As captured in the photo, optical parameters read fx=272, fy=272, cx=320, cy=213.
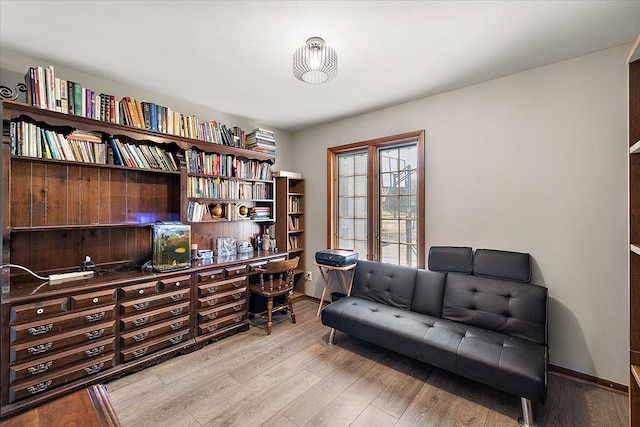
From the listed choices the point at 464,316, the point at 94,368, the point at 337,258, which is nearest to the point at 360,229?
the point at 337,258

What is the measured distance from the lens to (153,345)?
2.40 metres

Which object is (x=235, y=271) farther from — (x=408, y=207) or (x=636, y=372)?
(x=636, y=372)

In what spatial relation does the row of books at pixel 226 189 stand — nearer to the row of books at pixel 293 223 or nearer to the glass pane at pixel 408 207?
the row of books at pixel 293 223

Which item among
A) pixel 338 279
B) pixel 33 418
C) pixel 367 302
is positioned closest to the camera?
pixel 33 418

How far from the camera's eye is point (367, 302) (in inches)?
116

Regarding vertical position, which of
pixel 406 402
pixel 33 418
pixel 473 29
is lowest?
pixel 406 402

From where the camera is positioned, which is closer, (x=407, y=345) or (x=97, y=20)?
(x=97, y=20)

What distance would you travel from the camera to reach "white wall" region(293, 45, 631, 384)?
82.4 inches

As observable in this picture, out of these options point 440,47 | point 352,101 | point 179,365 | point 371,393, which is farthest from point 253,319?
point 440,47

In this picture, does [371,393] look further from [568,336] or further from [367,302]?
[568,336]

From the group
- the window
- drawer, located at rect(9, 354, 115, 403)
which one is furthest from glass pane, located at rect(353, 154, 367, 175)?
drawer, located at rect(9, 354, 115, 403)

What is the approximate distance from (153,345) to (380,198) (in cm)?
285

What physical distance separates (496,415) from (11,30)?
4268mm

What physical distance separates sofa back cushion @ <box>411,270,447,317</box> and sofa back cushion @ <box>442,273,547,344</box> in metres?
0.06
